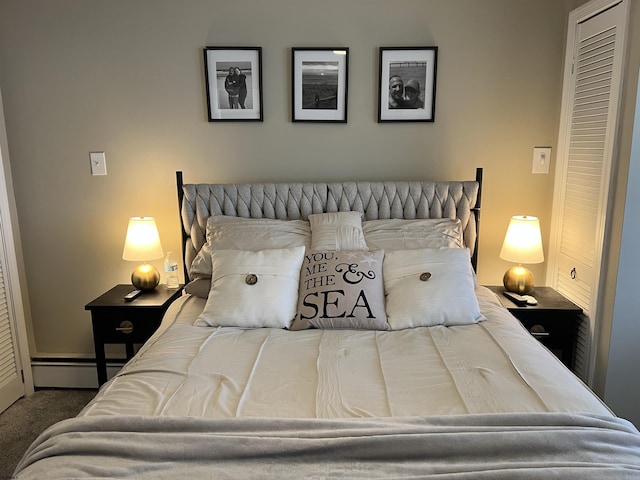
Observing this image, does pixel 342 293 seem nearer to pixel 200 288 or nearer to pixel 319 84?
pixel 200 288

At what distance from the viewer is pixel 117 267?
2.95 meters

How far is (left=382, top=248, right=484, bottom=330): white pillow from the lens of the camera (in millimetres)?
2078

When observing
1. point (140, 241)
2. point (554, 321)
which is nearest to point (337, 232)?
point (140, 241)

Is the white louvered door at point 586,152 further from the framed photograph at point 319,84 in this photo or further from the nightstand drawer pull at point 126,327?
the nightstand drawer pull at point 126,327

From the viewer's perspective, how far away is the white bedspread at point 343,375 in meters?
1.45

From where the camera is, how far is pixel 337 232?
95.0 inches

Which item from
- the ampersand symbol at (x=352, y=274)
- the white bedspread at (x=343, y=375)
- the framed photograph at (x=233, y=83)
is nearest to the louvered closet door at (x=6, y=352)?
the white bedspread at (x=343, y=375)

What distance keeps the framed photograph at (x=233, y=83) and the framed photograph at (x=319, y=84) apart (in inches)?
8.2

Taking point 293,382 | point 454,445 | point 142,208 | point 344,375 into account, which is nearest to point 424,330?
point 344,375

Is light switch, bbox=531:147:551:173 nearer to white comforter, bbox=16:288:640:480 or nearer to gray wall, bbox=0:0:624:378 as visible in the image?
gray wall, bbox=0:0:624:378

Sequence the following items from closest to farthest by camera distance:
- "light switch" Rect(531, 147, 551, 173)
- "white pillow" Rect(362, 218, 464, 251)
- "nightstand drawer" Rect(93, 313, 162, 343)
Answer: "white pillow" Rect(362, 218, 464, 251) → "nightstand drawer" Rect(93, 313, 162, 343) → "light switch" Rect(531, 147, 551, 173)

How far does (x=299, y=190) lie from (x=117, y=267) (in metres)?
1.25

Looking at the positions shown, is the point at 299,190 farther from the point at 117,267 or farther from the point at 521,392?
the point at 521,392

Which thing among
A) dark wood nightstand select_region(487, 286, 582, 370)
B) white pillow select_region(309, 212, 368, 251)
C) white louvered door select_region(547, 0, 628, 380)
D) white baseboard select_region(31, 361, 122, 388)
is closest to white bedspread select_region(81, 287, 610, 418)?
dark wood nightstand select_region(487, 286, 582, 370)
